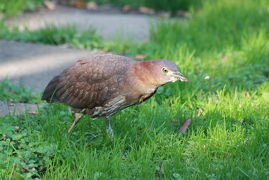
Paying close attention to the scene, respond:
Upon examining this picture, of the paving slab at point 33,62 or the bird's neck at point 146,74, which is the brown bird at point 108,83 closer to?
the bird's neck at point 146,74

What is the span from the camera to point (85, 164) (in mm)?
3875

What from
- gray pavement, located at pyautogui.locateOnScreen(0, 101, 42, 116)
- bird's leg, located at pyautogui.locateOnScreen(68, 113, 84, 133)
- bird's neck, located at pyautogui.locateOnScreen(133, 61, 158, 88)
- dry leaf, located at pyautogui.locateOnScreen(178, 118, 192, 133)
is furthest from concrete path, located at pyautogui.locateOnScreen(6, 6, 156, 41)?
bird's neck, located at pyautogui.locateOnScreen(133, 61, 158, 88)

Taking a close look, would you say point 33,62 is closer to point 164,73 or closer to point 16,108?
point 16,108

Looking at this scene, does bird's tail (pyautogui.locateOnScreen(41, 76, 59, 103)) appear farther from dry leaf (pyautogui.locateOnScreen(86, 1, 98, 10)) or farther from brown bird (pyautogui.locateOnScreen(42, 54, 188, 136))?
dry leaf (pyautogui.locateOnScreen(86, 1, 98, 10))

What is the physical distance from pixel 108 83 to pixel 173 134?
2.48 feet

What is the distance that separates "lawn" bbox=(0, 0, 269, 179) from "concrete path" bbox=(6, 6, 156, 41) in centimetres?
120

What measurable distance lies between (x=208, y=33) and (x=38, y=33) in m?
2.29

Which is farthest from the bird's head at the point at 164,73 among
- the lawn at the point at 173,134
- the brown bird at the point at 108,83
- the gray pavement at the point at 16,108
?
the gray pavement at the point at 16,108

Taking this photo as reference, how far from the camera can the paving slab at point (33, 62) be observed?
19.1 feet

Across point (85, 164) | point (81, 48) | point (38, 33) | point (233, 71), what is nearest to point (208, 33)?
point (233, 71)

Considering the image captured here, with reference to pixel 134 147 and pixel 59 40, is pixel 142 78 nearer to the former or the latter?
pixel 134 147

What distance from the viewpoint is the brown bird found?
4.10 metres

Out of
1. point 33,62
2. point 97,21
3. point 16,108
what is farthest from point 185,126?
point 97,21

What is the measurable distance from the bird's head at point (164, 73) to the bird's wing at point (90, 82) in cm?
29
